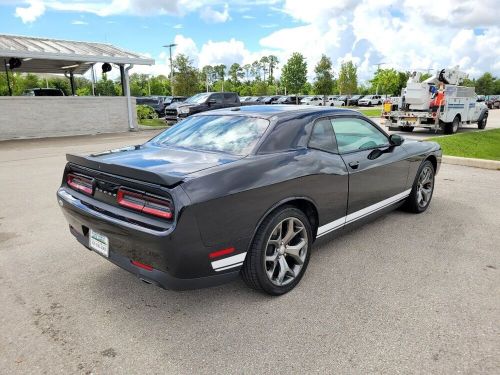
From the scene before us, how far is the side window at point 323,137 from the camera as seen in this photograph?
3586 millimetres

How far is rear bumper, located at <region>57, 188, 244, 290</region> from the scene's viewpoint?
2.50 metres

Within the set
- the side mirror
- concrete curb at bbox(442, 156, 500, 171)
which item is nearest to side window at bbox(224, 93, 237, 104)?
concrete curb at bbox(442, 156, 500, 171)

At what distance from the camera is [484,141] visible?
12391 mm

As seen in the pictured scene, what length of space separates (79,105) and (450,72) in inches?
599

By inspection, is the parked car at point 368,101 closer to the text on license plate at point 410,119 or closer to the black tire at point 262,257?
the text on license plate at point 410,119

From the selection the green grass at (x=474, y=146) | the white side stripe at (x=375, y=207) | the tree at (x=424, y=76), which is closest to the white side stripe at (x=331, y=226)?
the white side stripe at (x=375, y=207)

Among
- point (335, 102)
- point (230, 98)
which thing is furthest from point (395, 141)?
point (335, 102)

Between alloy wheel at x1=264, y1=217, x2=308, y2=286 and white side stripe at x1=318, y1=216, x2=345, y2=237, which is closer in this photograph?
alloy wheel at x1=264, y1=217, x2=308, y2=286

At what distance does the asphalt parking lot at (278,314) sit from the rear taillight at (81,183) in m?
0.83

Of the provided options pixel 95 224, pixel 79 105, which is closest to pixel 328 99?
pixel 79 105

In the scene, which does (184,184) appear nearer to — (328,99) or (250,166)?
(250,166)

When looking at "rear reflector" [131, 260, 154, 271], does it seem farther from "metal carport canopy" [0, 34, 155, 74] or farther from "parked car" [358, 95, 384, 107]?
"parked car" [358, 95, 384, 107]

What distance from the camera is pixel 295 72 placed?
50.4m

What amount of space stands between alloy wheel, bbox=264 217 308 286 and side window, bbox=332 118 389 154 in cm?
102
